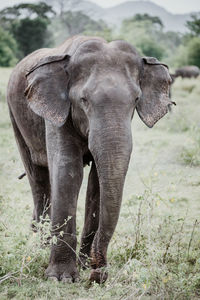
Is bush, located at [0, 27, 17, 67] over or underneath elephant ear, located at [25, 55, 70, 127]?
underneath

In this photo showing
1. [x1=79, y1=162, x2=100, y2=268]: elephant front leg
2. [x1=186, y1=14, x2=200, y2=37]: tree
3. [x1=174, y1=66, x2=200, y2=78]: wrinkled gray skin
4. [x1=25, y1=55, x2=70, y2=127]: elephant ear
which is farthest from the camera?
[x1=186, y1=14, x2=200, y2=37]: tree

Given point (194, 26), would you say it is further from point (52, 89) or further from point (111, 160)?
point (111, 160)

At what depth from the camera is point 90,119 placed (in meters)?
3.65

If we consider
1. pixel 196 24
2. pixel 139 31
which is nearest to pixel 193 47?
pixel 196 24

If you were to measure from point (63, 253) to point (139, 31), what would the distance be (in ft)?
166

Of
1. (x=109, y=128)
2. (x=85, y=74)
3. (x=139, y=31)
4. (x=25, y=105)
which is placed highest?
(x=85, y=74)

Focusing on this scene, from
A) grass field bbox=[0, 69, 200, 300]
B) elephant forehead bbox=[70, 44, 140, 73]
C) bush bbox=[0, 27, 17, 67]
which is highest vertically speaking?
elephant forehead bbox=[70, 44, 140, 73]

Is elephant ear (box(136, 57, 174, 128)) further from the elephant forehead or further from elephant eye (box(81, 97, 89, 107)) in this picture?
elephant eye (box(81, 97, 89, 107))

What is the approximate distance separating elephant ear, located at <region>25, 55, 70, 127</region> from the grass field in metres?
0.98

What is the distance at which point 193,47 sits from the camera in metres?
41.6

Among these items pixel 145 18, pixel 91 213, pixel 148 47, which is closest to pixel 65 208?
pixel 91 213

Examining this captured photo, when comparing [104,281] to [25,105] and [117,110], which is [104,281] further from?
[25,105]

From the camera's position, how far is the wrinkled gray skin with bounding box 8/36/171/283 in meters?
3.53

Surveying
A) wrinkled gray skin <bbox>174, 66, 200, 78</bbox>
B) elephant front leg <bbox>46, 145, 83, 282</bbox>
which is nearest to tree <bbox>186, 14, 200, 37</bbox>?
wrinkled gray skin <bbox>174, 66, 200, 78</bbox>
